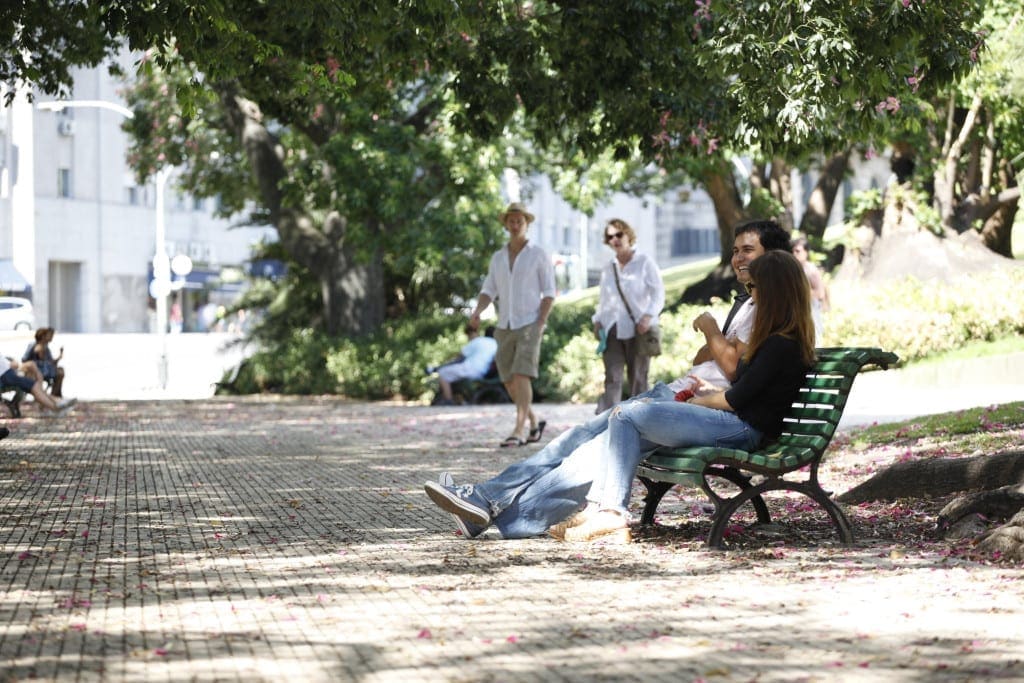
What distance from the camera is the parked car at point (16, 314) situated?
5162cm

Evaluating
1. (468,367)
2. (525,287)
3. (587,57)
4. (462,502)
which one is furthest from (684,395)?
(468,367)

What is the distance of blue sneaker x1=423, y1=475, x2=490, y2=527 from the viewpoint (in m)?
7.28

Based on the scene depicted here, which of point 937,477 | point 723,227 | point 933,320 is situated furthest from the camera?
point 723,227

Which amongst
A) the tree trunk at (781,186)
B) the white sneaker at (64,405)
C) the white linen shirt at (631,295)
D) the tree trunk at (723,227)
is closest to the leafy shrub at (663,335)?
the tree trunk at (723,227)

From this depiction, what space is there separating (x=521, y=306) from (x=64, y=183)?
5426cm

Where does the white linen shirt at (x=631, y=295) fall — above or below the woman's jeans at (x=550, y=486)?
above

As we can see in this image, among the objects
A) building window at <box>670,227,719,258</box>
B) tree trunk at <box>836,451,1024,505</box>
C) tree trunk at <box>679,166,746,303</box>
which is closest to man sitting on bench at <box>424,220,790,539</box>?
tree trunk at <box>836,451,1024,505</box>

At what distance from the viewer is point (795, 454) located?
6.88m

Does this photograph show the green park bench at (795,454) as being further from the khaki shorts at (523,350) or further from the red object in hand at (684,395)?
the khaki shorts at (523,350)

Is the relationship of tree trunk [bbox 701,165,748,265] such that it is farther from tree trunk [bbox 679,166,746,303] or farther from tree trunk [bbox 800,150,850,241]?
tree trunk [bbox 800,150,850,241]

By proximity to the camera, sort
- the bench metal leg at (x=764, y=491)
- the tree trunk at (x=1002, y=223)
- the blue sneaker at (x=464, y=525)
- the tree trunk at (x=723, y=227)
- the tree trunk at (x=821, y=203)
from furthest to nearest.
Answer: the tree trunk at (x=821, y=203) → the tree trunk at (x=723, y=227) → the tree trunk at (x=1002, y=223) → the blue sneaker at (x=464, y=525) → the bench metal leg at (x=764, y=491)

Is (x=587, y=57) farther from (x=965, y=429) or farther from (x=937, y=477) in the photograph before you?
(x=937, y=477)

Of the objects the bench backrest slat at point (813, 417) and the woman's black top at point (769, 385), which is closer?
the bench backrest slat at point (813, 417)

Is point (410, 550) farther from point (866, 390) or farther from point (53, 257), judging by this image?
point (53, 257)
